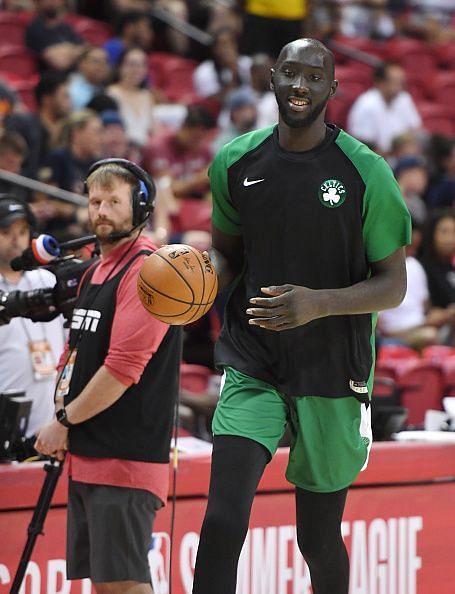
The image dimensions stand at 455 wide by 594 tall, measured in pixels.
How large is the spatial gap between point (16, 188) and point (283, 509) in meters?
3.91

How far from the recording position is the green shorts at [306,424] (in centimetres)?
357

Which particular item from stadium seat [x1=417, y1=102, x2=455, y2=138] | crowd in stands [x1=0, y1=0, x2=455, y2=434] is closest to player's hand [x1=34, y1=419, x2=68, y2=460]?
crowd in stands [x1=0, y1=0, x2=455, y2=434]

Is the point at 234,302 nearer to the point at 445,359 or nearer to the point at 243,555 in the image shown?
the point at 243,555

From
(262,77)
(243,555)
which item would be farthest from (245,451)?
(262,77)

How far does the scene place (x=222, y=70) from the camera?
41.0 ft

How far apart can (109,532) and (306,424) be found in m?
0.82

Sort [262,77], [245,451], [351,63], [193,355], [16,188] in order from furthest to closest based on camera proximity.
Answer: [351,63]
[262,77]
[16,188]
[193,355]
[245,451]

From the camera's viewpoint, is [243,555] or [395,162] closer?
[243,555]

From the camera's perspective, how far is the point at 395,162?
11625 mm

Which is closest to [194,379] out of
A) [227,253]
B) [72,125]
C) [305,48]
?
[72,125]

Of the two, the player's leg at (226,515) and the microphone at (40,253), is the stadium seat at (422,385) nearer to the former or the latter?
the microphone at (40,253)

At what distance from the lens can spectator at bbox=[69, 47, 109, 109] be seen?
10.6 meters

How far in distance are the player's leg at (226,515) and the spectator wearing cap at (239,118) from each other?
23.8 ft

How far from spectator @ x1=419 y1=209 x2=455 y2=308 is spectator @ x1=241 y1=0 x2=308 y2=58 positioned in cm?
307
